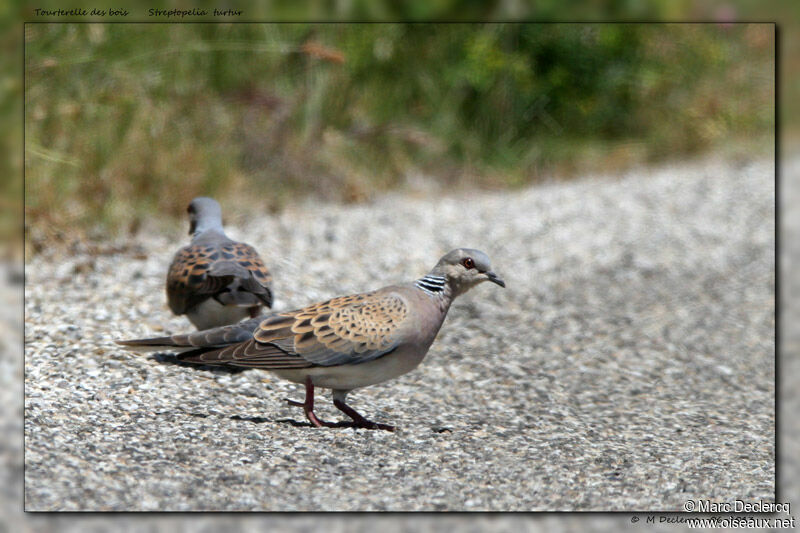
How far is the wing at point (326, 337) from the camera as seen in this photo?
3461mm

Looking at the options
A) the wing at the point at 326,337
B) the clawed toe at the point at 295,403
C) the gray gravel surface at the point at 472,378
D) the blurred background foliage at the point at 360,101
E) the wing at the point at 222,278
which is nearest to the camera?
the gray gravel surface at the point at 472,378

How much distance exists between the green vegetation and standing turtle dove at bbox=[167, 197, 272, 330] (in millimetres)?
1072

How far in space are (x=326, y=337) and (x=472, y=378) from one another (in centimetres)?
131

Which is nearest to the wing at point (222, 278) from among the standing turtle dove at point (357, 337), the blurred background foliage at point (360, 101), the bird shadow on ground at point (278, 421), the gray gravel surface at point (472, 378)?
the gray gravel surface at point (472, 378)

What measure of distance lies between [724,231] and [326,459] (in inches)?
214

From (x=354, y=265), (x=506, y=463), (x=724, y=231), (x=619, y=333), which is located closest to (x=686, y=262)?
(x=724, y=231)

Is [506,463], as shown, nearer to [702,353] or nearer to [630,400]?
[630,400]

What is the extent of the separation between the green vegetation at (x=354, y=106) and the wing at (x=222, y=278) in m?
1.08

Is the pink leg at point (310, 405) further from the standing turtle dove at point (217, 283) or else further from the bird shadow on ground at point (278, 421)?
the standing turtle dove at point (217, 283)

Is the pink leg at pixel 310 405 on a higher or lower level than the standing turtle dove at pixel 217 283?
lower

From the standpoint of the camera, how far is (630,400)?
14.9 feet

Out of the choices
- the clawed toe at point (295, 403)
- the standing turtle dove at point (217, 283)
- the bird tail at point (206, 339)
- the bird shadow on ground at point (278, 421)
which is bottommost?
the bird shadow on ground at point (278, 421)

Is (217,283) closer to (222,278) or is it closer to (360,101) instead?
(222,278)

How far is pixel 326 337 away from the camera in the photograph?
3514mm
